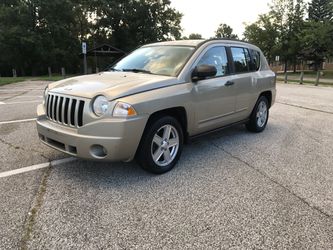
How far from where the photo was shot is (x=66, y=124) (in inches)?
140

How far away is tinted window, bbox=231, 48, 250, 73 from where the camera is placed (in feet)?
17.2

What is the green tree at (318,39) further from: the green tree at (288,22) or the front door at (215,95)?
the front door at (215,95)

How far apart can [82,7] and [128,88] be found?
160 feet

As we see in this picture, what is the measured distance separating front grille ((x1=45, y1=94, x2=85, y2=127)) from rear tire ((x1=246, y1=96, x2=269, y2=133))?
363cm

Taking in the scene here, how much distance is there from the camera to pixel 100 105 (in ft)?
11.1

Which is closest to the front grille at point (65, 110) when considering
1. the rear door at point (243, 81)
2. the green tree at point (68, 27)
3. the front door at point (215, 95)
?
the front door at point (215, 95)

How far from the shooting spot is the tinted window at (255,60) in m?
5.81

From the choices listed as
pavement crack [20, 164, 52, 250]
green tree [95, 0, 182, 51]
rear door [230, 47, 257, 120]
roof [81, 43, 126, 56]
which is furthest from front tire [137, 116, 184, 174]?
green tree [95, 0, 182, 51]

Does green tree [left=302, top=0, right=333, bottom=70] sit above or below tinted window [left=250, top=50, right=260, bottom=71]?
above

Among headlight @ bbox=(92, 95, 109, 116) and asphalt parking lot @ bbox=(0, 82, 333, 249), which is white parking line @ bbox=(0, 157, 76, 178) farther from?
headlight @ bbox=(92, 95, 109, 116)

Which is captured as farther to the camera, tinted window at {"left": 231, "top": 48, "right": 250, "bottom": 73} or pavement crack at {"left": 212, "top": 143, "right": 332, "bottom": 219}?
tinted window at {"left": 231, "top": 48, "right": 250, "bottom": 73}

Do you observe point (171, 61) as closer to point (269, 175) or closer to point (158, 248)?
point (269, 175)

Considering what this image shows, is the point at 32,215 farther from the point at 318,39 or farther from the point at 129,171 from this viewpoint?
the point at 318,39

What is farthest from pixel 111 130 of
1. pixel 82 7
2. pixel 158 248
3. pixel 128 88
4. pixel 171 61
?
pixel 82 7
